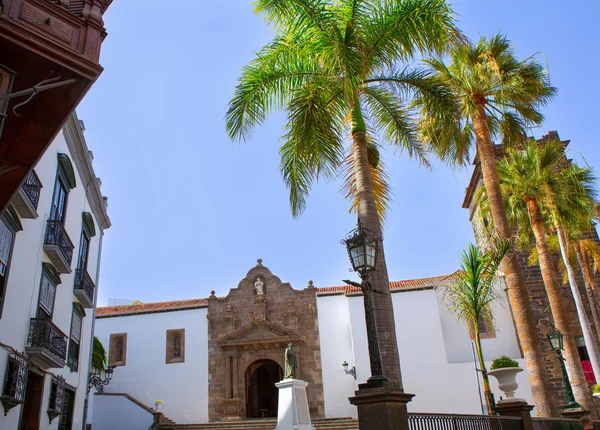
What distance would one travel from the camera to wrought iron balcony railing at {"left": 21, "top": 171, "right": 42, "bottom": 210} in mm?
10508

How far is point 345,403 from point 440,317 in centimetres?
530

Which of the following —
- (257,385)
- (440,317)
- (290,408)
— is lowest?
→ (290,408)

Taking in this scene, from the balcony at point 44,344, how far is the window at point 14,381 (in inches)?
12.0

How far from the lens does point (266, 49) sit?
1038 cm

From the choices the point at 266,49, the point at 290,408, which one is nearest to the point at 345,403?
the point at 290,408

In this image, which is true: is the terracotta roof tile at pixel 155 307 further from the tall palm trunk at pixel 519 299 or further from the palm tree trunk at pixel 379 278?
the palm tree trunk at pixel 379 278

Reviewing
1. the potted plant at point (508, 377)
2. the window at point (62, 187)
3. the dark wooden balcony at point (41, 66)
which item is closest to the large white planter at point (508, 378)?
the potted plant at point (508, 377)

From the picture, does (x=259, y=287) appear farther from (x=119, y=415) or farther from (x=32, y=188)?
(x=32, y=188)

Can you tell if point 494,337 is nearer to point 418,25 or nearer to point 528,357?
point 528,357

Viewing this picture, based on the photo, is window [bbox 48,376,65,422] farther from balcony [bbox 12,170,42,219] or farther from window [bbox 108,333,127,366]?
window [bbox 108,333,127,366]

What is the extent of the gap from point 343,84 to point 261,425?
47.1 feet

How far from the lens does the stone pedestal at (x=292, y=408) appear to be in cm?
1212

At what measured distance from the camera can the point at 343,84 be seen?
9.22 metres

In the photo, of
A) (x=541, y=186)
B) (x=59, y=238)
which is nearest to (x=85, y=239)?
(x=59, y=238)
